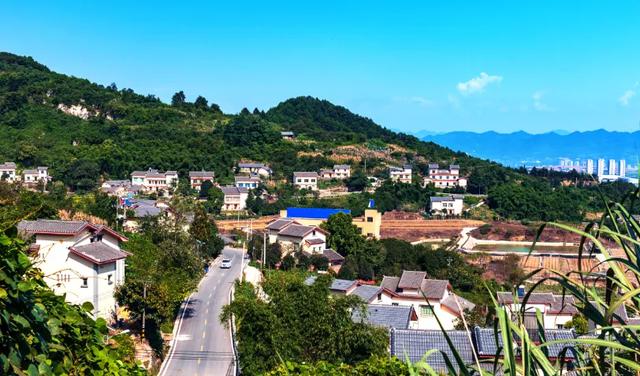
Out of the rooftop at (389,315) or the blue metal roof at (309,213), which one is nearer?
A: the rooftop at (389,315)

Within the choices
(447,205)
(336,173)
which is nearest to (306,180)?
(336,173)

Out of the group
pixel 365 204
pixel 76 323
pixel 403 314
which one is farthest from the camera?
pixel 365 204

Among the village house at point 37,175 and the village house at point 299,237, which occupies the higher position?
the village house at point 37,175

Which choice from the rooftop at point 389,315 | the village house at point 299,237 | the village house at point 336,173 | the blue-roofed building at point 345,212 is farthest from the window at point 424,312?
the village house at point 336,173

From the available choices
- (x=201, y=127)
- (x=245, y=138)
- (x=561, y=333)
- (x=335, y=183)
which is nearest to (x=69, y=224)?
(x=561, y=333)

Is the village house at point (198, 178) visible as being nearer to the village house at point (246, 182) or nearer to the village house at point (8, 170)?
the village house at point (246, 182)

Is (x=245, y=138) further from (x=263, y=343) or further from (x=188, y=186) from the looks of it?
(x=263, y=343)

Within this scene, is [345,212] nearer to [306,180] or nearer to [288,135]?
[306,180]
